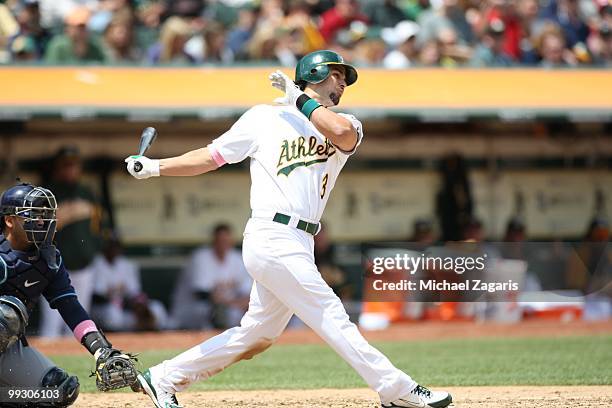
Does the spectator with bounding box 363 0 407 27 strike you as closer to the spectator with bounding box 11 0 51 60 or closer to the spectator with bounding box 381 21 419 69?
the spectator with bounding box 381 21 419 69

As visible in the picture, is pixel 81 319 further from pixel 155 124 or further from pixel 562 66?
pixel 562 66

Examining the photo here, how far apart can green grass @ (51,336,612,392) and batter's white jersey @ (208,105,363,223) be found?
88.3 inches

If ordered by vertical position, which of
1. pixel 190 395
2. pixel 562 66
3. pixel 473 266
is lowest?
pixel 190 395

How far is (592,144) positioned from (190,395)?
23.1ft

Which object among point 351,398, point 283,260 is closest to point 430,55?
point 351,398

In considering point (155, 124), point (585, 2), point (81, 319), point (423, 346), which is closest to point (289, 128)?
point (81, 319)

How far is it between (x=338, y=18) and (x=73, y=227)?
3818 mm

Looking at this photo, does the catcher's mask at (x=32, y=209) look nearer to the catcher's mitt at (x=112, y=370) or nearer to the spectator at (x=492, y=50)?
the catcher's mitt at (x=112, y=370)

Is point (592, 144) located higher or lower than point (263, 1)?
lower

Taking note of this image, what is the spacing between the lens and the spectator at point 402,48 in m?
11.4

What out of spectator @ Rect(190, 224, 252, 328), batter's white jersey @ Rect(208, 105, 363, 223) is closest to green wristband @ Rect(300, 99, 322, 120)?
batter's white jersey @ Rect(208, 105, 363, 223)

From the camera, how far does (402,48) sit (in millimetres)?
11641

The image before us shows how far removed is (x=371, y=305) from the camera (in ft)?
37.1

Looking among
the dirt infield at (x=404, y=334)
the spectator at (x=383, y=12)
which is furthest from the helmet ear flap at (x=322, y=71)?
the spectator at (x=383, y=12)
